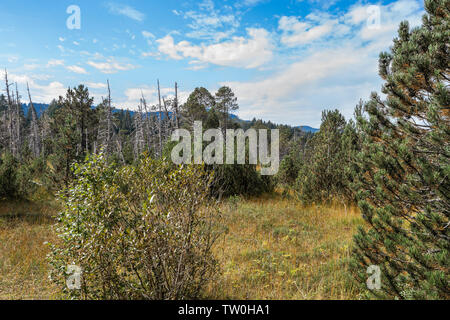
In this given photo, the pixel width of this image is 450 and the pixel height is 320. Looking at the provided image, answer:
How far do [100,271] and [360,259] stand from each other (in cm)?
369

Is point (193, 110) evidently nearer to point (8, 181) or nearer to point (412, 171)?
point (8, 181)

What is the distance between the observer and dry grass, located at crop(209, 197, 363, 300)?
3.94 metres

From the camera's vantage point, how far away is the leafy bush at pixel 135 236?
2924 mm

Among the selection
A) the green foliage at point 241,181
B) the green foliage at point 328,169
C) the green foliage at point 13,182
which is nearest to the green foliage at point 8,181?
the green foliage at point 13,182

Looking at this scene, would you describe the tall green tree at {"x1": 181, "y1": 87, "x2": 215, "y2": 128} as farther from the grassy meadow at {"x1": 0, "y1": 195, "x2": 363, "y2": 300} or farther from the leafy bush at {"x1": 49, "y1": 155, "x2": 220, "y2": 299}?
the leafy bush at {"x1": 49, "y1": 155, "x2": 220, "y2": 299}

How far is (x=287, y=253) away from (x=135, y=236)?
3.97 m

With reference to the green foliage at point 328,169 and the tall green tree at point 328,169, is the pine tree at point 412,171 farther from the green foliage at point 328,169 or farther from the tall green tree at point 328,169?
the tall green tree at point 328,169

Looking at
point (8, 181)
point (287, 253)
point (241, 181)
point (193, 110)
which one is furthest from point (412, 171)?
point (193, 110)

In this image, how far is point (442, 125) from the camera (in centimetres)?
250

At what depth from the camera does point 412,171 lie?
2938mm
